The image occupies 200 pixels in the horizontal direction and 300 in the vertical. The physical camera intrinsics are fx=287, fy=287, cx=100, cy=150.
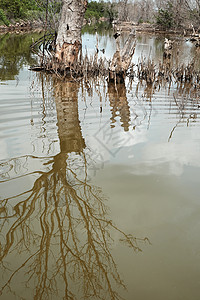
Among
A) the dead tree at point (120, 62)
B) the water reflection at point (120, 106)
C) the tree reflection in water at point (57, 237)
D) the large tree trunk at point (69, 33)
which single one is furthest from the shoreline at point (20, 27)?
the tree reflection in water at point (57, 237)

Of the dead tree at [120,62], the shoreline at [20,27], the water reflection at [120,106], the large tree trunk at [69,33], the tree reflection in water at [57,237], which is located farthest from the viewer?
the shoreline at [20,27]

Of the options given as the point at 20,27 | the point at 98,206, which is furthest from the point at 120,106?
the point at 20,27

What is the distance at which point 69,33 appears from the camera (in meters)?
6.92

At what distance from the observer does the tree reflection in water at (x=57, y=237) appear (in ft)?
4.49

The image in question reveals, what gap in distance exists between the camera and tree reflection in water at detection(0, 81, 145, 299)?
137cm

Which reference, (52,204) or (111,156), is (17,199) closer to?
(52,204)

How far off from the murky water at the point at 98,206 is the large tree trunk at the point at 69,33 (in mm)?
3576

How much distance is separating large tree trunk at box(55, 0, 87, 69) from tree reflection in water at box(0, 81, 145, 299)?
16.5 feet

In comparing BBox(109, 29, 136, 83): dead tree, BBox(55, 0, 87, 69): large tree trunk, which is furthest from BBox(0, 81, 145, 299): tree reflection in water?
BBox(55, 0, 87, 69): large tree trunk

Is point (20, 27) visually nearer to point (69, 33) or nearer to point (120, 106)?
point (69, 33)

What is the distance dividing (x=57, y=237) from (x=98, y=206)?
1.29 ft

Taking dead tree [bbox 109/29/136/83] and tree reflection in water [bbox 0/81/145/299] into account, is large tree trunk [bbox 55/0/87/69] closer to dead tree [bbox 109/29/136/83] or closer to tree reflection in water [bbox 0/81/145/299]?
dead tree [bbox 109/29/136/83]

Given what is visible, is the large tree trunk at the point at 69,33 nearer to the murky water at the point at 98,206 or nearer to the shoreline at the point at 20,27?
the murky water at the point at 98,206

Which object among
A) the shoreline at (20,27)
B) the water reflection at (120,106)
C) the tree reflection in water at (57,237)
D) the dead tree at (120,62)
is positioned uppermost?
the shoreline at (20,27)
